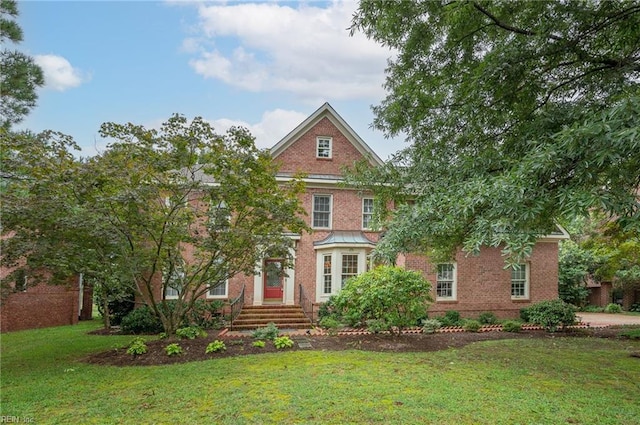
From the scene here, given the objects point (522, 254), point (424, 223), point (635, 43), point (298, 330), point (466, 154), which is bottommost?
point (298, 330)

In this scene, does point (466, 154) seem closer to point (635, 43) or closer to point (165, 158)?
point (635, 43)

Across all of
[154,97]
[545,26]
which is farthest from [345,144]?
[545,26]

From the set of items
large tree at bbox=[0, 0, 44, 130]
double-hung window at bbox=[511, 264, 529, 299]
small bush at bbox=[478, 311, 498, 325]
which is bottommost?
small bush at bbox=[478, 311, 498, 325]

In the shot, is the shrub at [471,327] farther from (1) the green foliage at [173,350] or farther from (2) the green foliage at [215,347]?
(1) the green foliage at [173,350]

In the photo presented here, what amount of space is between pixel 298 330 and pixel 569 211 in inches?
413

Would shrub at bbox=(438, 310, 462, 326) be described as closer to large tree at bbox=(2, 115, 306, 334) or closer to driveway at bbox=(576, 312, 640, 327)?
driveway at bbox=(576, 312, 640, 327)

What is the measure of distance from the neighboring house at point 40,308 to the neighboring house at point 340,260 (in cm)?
568

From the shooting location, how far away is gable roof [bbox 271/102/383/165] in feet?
53.1

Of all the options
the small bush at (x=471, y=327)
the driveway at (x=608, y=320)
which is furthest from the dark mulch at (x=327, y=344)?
the driveway at (x=608, y=320)

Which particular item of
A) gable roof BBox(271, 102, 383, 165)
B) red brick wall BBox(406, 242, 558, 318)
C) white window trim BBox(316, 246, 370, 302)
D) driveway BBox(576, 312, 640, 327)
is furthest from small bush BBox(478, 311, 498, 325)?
gable roof BBox(271, 102, 383, 165)

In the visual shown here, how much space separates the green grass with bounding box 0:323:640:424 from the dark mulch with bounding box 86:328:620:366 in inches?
21.8

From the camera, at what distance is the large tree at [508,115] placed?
4.62 m

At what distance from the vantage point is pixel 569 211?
4.36m

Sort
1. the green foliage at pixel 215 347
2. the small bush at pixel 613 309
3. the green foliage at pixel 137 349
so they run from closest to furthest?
the green foliage at pixel 137 349
the green foliage at pixel 215 347
the small bush at pixel 613 309
